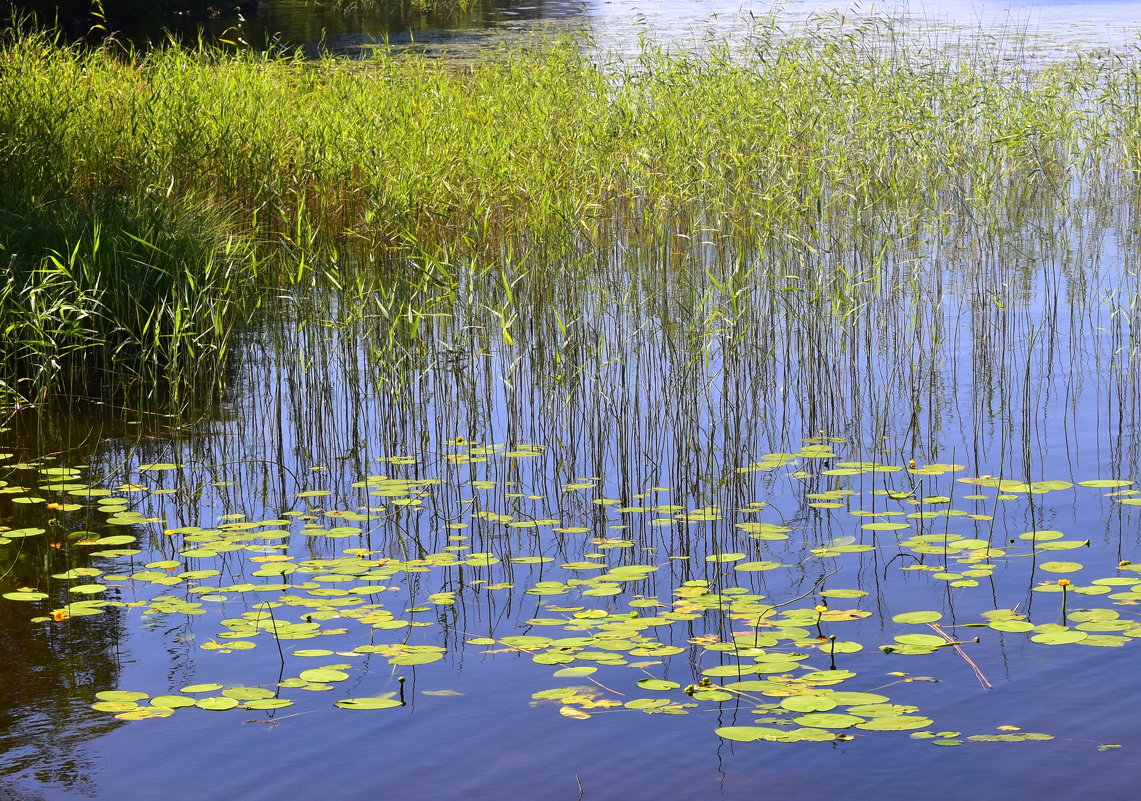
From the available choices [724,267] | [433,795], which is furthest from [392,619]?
[724,267]

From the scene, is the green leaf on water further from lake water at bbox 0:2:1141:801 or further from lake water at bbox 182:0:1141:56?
lake water at bbox 182:0:1141:56

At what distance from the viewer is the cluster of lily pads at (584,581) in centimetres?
327

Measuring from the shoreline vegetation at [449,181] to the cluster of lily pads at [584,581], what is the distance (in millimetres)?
1325

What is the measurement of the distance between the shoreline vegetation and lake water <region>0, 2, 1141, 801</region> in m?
0.49

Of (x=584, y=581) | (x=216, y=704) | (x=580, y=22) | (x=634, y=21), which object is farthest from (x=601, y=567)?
(x=580, y=22)

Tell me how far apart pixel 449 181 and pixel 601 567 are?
Result: 4726mm

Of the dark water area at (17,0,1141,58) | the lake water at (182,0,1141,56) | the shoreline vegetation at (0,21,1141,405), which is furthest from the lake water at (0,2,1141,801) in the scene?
the lake water at (182,0,1141,56)

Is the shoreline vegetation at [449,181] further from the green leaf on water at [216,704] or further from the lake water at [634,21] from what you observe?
the lake water at [634,21]

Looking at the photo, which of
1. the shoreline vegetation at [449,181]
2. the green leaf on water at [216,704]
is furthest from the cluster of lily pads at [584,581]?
the shoreline vegetation at [449,181]

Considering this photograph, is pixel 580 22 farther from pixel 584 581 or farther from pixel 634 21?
pixel 584 581

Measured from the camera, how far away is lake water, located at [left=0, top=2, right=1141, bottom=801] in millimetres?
3039

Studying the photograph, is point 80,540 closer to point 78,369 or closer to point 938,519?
point 78,369

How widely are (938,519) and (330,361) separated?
10.9 feet

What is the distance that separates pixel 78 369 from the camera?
20.4 feet
